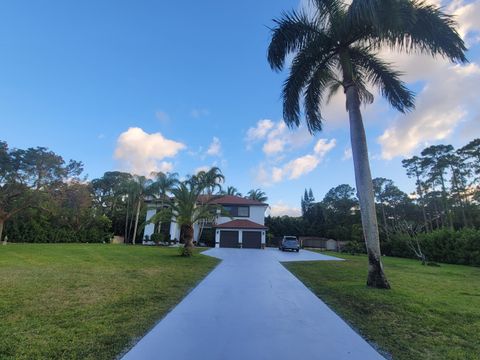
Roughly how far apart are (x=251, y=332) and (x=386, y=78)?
10.0 meters

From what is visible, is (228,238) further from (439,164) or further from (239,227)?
(439,164)

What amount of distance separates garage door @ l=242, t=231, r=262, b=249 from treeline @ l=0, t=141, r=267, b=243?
8281mm

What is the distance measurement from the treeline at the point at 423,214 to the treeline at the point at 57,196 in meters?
17.9

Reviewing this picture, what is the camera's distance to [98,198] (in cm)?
5228

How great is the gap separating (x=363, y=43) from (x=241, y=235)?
25037 millimetres

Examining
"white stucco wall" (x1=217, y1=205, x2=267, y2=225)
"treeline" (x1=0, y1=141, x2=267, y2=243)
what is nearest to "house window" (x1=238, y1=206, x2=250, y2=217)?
"white stucco wall" (x1=217, y1=205, x2=267, y2=225)

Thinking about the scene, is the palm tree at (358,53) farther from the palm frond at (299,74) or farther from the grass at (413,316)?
the grass at (413,316)

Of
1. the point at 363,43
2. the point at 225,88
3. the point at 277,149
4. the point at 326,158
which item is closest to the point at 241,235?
the point at 277,149

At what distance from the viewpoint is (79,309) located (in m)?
5.84

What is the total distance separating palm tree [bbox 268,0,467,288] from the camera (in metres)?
8.80

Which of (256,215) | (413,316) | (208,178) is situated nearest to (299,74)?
(413,316)

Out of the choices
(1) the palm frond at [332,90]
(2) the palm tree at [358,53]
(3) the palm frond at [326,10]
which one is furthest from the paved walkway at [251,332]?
(3) the palm frond at [326,10]

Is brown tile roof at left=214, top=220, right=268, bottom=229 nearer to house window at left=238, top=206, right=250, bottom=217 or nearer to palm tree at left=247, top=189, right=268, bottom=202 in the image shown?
house window at left=238, top=206, right=250, bottom=217

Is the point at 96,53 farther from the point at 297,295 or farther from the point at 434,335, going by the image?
the point at 434,335
